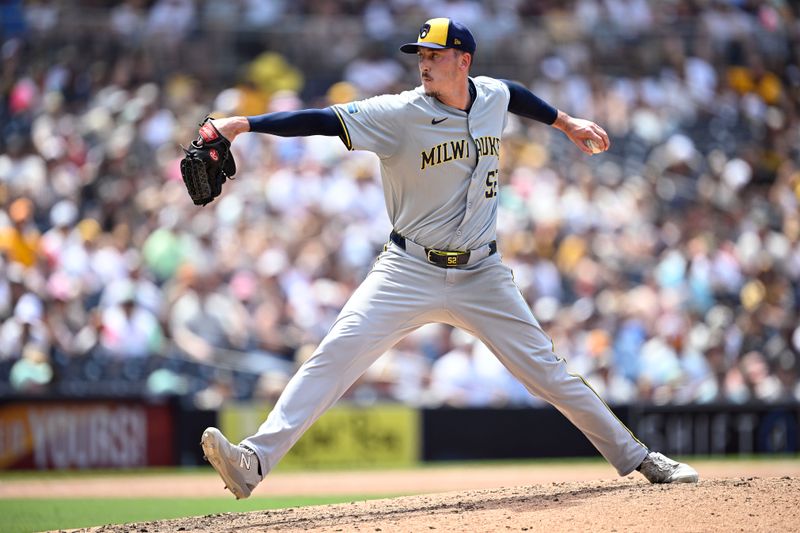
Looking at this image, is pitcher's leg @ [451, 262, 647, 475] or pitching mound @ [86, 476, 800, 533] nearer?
pitching mound @ [86, 476, 800, 533]

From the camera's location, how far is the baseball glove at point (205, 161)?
541cm

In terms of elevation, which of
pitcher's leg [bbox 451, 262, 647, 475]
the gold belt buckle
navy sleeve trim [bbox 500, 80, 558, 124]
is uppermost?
navy sleeve trim [bbox 500, 80, 558, 124]

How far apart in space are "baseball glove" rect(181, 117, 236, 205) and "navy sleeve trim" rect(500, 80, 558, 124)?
1512 mm

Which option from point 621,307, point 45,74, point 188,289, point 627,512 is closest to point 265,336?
point 188,289

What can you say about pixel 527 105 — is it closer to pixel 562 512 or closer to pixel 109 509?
pixel 562 512

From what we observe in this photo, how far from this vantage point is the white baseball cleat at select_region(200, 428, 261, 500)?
5312mm

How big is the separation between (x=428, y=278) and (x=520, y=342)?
53cm

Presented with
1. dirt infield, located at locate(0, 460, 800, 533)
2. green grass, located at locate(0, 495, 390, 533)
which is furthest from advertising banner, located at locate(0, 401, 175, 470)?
dirt infield, located at locate(0, 460, 800, 533)

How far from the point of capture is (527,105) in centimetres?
620

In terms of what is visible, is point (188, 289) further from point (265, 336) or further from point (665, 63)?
point (665, 63)

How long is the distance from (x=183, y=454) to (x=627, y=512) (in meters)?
6.68

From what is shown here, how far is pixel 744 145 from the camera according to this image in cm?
1533

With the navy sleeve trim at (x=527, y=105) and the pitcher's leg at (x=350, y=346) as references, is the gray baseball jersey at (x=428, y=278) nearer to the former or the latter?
the pitcher's leg at (x=350, y=346)

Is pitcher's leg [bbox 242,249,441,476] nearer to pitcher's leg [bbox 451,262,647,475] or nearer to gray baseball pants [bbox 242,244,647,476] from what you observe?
gray baseball pants [bbox 242,244,647,476]
